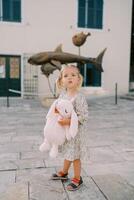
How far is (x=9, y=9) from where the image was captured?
14.4m

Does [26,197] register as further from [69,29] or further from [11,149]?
[69,29]

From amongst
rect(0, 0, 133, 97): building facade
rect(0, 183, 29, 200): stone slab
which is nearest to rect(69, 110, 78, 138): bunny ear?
rect(0, 183, 29, 200): stone slab

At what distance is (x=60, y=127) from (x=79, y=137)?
0.25 m

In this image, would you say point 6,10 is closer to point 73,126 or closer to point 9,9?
point 9,9

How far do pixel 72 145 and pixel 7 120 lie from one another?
5460 mm

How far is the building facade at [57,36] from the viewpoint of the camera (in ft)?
47.5

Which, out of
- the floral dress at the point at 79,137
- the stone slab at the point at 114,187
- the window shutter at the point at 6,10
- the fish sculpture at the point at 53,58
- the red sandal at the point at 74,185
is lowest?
the stone slab at the point at 114,187

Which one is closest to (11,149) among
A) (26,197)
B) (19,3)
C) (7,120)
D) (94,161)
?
(94,161)

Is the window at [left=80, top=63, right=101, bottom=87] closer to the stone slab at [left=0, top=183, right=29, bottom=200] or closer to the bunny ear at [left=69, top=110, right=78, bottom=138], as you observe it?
the stone slab at [left=0, top=183, right=29, bottom=200]

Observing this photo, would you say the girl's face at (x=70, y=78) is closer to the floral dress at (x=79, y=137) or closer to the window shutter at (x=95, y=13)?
the floral dress at (x=79, y=137)

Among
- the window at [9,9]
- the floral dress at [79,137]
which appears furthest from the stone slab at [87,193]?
the window at [9,9]

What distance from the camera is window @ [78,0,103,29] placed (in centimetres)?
1528

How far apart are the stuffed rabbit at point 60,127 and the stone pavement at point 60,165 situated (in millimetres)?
533

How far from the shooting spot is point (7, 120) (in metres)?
8.63
